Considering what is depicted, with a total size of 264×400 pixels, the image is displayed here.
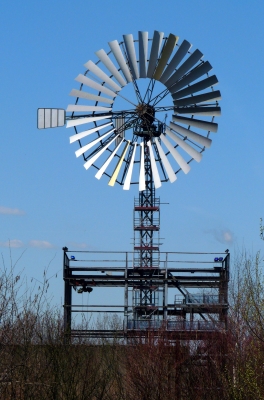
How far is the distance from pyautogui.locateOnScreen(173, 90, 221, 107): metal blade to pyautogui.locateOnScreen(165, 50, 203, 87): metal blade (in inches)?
32.2

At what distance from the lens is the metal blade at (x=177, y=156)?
30.3 meters

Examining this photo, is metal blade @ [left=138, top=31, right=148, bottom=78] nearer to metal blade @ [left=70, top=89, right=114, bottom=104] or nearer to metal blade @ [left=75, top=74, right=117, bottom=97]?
metal blade @ [left=75, top=74, right=117, bottom=97]

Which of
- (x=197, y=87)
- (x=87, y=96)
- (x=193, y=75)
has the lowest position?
(x=87, y=96)

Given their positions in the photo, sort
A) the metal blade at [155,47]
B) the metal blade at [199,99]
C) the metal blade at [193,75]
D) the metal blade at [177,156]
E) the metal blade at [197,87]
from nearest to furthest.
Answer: the metal blade at [155,47]
the metal blade at [193,75]
the metal blade at [197,87]
the metal blade at [199,99]
the metal blade at [177,156]

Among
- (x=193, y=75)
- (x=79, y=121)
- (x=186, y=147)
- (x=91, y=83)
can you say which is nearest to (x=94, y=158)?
(x=79, y=121)

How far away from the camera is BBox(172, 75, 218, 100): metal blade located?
2988 centimetres

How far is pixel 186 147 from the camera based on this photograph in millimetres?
30516

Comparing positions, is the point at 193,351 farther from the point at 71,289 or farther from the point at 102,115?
the point at 102,115

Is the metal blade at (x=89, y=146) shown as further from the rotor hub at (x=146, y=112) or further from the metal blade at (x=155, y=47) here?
the metal blade at (x=155, y=47)

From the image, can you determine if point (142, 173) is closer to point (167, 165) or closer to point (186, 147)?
point (167, 165)

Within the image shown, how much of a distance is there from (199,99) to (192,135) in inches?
53.2

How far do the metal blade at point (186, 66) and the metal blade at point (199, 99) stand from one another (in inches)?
32.2

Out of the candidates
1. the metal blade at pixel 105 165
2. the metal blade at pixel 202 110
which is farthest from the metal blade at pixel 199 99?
the metal blade at pixel 105 165

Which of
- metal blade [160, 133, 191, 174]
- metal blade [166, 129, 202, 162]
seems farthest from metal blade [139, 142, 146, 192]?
metal blade [166, 129, 202, 162]
